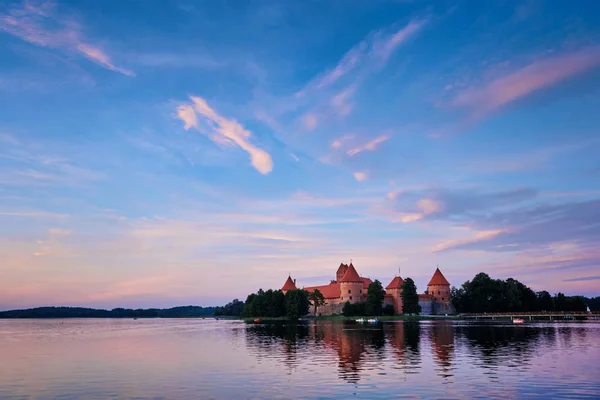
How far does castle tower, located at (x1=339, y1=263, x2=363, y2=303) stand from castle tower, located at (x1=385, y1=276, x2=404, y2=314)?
29.8ft

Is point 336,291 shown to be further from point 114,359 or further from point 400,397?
point 400,397

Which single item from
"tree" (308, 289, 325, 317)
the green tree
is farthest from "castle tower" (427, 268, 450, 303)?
"tree" (308, 289, 325, 317)

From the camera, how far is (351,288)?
547 ft

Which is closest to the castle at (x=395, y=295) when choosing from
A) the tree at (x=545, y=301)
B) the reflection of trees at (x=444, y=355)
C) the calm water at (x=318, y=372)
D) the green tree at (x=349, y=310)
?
the green tree at (x=349, y=310)

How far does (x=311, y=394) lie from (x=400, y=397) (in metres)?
4.17

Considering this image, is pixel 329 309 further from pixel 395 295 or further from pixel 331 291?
pixel 395 295

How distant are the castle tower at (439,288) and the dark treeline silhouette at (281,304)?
1507 inches

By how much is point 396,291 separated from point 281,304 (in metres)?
35.4

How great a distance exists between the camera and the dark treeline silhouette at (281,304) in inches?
5581

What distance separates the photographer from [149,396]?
1017 inches

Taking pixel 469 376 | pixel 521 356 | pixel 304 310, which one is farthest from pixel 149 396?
pixel 304 310

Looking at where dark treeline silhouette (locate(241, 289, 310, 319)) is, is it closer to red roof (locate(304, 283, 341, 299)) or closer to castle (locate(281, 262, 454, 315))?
castle (locate(281, 262, 454, 315))

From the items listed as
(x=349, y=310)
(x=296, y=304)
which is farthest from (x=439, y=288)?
(x=296, y=304)

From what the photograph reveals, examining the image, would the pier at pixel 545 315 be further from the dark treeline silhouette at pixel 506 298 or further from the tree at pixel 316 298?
the tree at pixel 316 298
